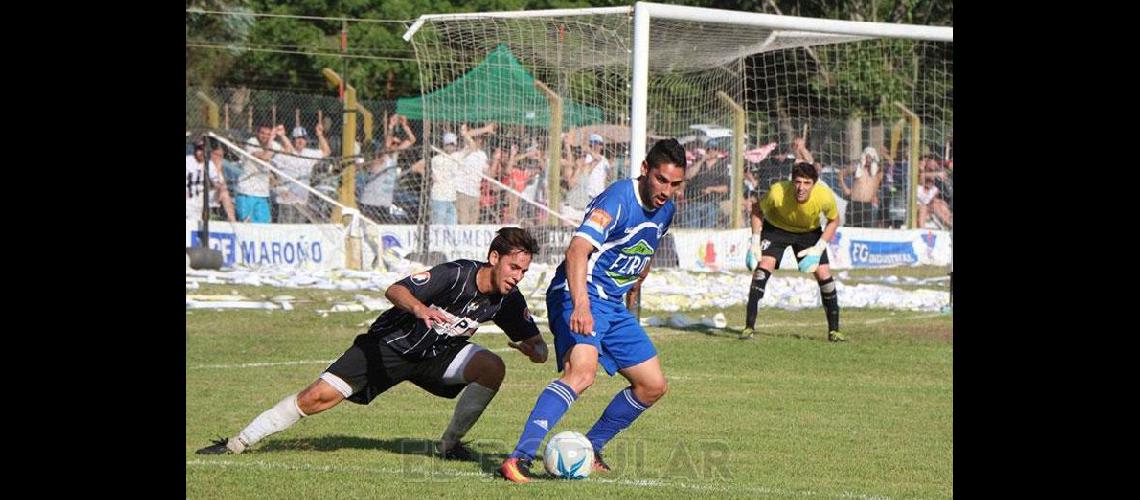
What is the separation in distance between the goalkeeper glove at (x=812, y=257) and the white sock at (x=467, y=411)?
23.8ft

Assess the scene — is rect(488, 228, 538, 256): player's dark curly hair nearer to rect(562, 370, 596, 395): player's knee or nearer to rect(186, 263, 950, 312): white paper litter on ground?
rect(562, 370, 596, 395): player's knee

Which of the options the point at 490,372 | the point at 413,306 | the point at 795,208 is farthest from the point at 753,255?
the point at 413,306

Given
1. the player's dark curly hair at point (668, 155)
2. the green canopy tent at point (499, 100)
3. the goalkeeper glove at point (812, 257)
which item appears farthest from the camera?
the green canopy tent at point (499, 100)

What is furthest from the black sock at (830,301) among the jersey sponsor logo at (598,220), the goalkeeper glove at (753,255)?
the jersey sponsor logo at (598,220)

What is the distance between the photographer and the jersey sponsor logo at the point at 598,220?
25.4 ft

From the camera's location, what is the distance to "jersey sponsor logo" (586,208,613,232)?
7.74 meters

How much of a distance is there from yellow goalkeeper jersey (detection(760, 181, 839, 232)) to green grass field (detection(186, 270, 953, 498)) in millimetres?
1287

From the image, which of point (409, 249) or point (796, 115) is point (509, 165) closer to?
point (409, 249)

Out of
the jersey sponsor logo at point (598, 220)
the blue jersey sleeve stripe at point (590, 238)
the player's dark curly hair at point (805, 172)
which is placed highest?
the player's dark curly hair at point (805, 172)

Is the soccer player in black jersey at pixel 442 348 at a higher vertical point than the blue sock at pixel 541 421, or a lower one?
higher

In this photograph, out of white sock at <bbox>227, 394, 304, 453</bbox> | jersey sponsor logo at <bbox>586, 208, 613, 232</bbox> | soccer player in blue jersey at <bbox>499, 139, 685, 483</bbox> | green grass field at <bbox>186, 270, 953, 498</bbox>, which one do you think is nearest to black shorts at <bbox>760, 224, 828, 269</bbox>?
green grass field at <bbox>186, 270, 953, 498</bbox>

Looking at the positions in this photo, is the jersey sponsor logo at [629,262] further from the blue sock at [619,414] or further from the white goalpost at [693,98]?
the white goalpost at [693,98]
